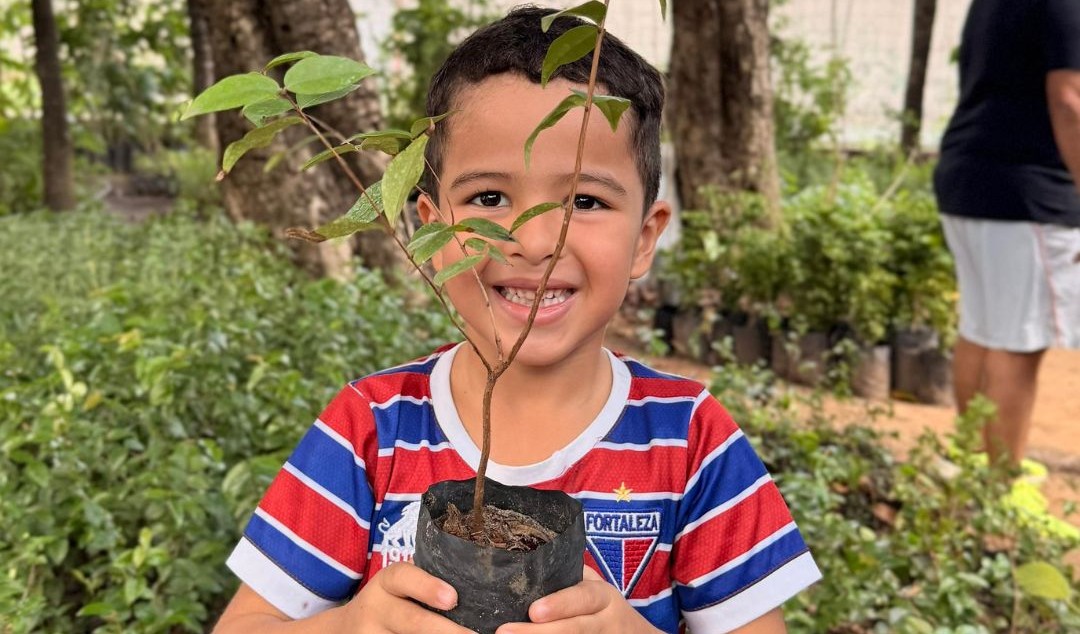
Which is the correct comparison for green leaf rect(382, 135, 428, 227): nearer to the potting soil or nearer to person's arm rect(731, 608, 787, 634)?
the potting soil

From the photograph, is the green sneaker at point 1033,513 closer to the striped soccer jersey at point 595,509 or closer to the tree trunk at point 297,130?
the striped soccer jersey at point 595,509

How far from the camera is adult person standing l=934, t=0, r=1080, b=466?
3.49 meters

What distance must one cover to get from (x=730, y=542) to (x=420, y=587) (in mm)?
507

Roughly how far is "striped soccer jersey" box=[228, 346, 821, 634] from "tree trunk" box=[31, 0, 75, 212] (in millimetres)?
6720

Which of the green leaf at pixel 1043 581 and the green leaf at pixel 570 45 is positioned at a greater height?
the green leaf at pixel 570 45

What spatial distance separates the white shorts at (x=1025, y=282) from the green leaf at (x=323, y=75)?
3101mm

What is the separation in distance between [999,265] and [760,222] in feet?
9.65

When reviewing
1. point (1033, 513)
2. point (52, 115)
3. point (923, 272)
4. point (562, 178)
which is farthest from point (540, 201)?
point (52, 115)

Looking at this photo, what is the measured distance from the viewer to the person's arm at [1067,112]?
10.8 feet

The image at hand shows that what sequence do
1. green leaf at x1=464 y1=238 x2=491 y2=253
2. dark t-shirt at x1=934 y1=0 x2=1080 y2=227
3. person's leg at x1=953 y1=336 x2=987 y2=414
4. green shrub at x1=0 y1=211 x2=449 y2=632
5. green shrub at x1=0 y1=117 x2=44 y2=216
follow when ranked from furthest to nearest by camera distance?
1. green shrub at x1=0 y1=117 x2=44 y2=216
2. person's leg at x1=953 y1=336 x2=987 y2=414
3. dark t-shirt at x1=934 y1=0 x2=1080 y2=227
4. green shrub at x1=0 y1=211 x2=449 y2=632
5. green leaf at x1=464 y1=238 x2=491 y2=253

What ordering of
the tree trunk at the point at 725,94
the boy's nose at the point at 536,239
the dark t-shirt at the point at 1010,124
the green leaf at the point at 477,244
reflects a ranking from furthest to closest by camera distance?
1. the tree trunk at the point at 725,94
2. the dark t-shirt at the point at 1010,124
3. the boy's nose at the point at 536,239
4. the green leaf at the point at 477,244

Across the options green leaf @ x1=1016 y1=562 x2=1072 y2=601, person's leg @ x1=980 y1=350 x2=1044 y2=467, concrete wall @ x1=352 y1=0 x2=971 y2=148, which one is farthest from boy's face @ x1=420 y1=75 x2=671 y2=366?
concrete wall @ x1=352 y1=0 x2=971 y2=148

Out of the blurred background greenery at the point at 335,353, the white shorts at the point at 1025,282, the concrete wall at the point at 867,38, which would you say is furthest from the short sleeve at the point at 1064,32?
the concrete wall at the point at 867,38

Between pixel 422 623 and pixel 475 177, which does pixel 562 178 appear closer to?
pixel 475 177
